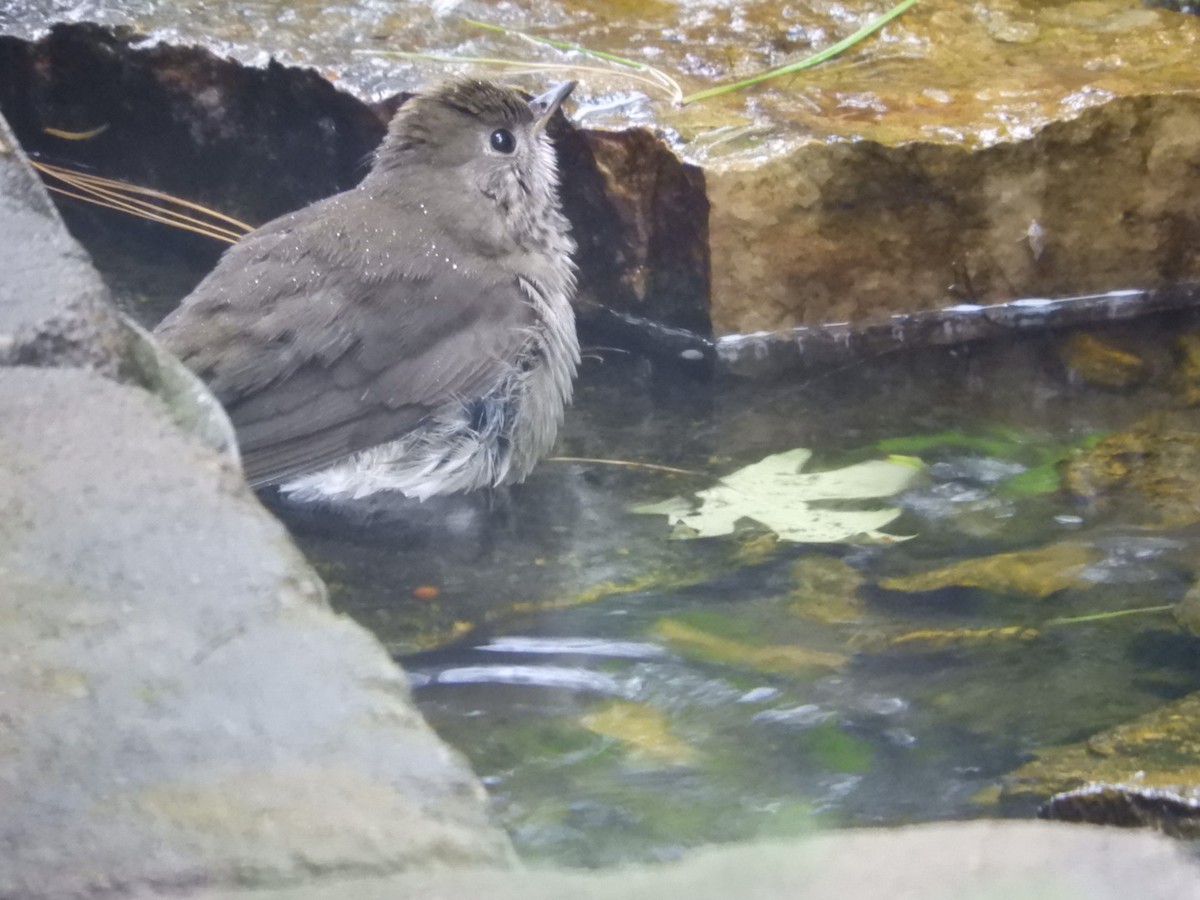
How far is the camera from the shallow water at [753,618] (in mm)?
2160

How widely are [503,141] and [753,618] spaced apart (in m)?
1.74

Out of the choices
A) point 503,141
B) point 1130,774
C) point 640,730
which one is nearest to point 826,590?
point 640,730

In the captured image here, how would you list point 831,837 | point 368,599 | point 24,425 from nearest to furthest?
1. point 831,837
2. point 24,425
3. point 368,599

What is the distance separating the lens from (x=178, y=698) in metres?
1.63

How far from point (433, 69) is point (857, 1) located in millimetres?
1681

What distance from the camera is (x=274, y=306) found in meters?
3.33

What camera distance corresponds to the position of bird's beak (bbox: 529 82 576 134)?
3.99 m

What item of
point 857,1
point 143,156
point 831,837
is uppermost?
point 857,1

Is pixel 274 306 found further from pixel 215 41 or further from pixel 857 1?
pixel 857 1

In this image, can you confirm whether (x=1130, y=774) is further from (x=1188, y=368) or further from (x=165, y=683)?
(x=1188, y=368)

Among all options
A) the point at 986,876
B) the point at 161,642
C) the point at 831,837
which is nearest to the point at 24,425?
the point at 161,642

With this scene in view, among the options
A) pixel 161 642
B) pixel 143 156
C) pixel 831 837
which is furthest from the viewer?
pixel 143 156

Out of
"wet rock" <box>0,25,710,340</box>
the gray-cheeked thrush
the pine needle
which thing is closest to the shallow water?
the gray-cheeked thrush

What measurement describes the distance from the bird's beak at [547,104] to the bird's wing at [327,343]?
0.60m
